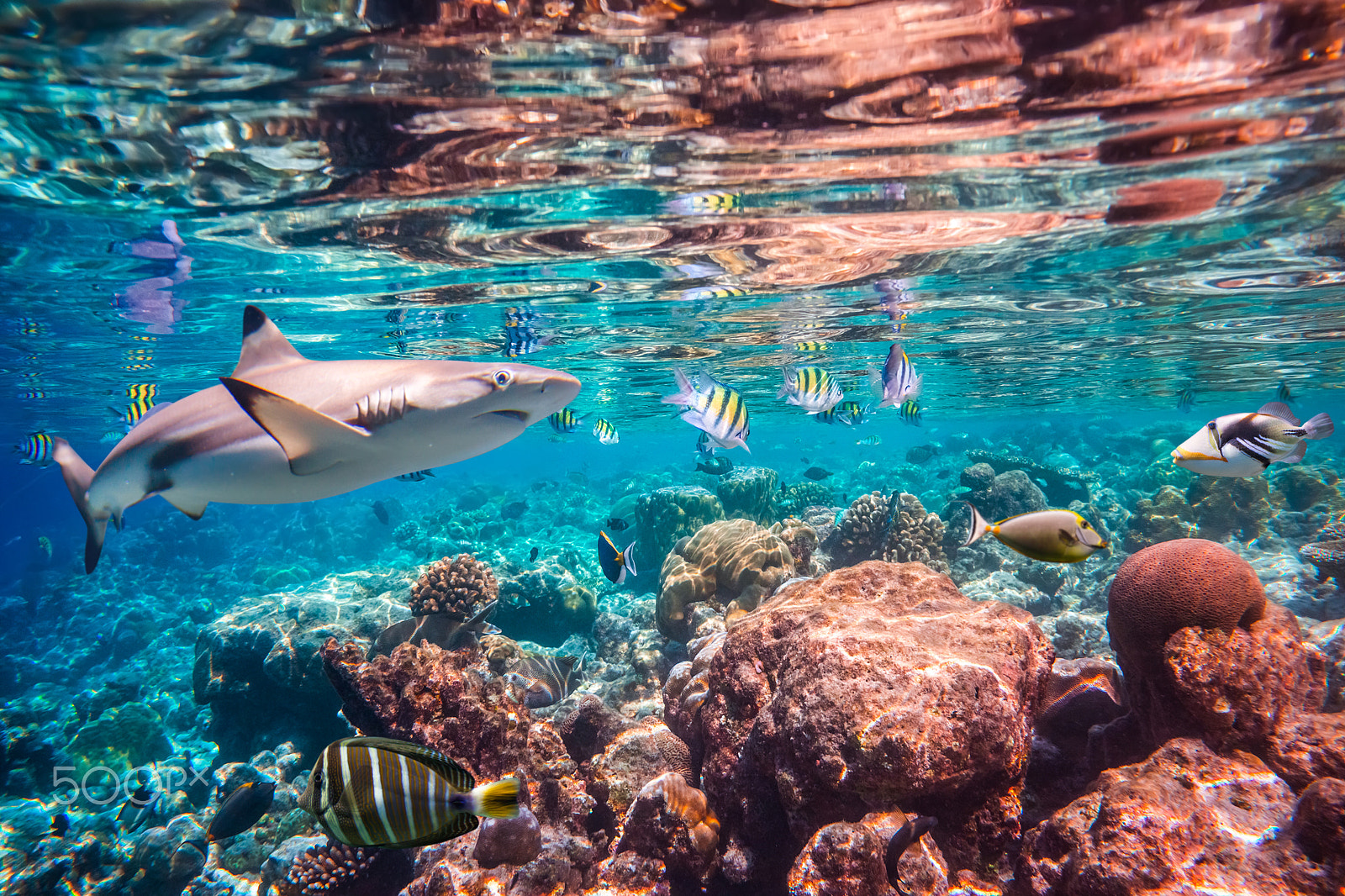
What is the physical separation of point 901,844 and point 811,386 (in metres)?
4.54

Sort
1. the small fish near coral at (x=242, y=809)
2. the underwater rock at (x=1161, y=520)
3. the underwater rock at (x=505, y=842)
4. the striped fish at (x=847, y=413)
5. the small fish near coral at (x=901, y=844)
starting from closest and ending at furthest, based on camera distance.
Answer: the small fish near coral at (x=901, y=844) → the underwater rock at (x=505, y=842) → the small fish near coral at (x=242, y=809) → the striped fish at (x=847, y=413) → the underwater rock at (x=1161, y=520)

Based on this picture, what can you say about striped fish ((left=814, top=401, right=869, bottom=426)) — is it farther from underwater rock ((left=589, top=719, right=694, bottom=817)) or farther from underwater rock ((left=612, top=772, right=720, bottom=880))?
underwater rock ((left=612, top=772, right=720, bottom=880))

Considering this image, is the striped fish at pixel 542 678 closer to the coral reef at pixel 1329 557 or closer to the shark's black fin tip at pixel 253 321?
the shark's black fin tip at pixel 253 321

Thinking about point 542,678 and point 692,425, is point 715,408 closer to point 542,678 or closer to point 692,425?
point 692,425

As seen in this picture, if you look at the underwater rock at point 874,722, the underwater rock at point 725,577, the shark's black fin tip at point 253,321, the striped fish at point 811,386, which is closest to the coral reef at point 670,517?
the underwater rock at point 725,577

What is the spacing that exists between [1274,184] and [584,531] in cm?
2603

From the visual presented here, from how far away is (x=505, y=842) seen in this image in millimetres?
4316

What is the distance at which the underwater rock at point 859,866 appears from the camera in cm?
341

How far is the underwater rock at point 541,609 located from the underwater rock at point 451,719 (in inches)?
286

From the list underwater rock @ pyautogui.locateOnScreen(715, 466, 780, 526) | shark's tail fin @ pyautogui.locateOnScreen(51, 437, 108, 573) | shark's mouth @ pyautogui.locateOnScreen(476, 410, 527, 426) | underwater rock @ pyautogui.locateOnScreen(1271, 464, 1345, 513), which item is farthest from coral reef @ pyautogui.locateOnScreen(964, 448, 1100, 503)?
shark's tail fin @ pyautogui.locateOnScreen(51, 437, 108, 573)

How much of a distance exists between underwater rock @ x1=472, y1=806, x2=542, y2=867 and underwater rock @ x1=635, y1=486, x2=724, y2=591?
1184 cm

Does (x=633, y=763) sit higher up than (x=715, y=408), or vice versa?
(x=715, y=408)

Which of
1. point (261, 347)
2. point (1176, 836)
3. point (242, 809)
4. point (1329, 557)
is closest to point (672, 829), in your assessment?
point (1176, 836)

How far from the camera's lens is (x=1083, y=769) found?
4.57 metres
